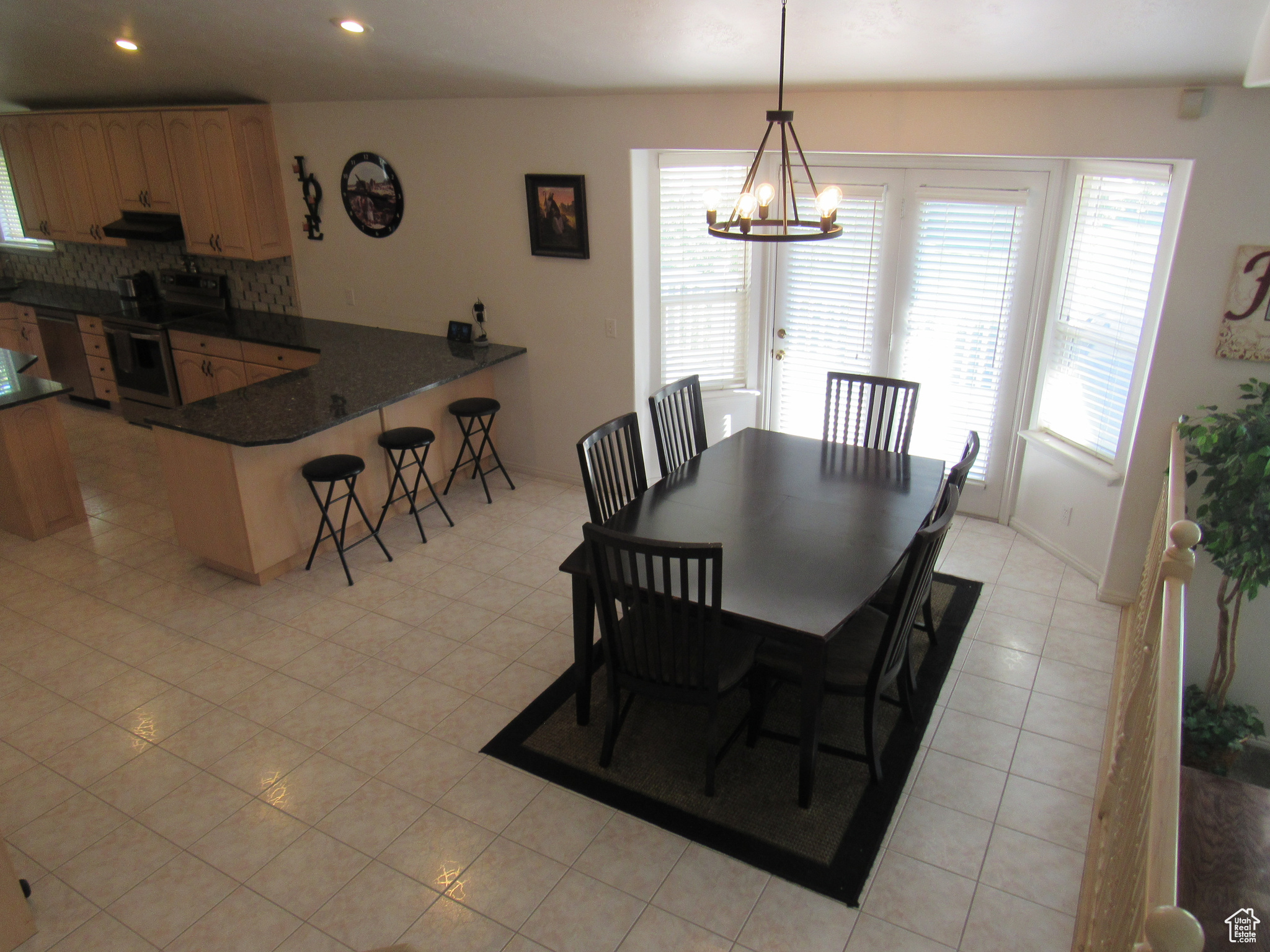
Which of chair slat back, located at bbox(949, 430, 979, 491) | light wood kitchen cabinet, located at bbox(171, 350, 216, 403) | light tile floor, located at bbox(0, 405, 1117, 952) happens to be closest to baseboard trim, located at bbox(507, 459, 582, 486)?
light tile floor, located at bbox(0, 405, 1117, 952)

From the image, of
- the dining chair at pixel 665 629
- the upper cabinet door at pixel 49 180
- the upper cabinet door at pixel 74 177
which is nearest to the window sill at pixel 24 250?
the upper cabinet door at pixel 49 180

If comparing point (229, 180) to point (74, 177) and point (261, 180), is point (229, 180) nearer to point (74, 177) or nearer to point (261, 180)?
point (261, 180)

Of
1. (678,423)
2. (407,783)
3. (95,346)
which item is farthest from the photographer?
(95,346)

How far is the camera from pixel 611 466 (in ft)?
11.8

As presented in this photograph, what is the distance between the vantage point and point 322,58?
13.9 ft

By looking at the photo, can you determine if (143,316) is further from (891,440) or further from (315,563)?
(891,440)

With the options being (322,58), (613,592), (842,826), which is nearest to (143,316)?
(322,58)

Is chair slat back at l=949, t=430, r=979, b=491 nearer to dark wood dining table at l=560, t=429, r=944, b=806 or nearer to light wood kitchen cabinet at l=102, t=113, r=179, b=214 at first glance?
dark wood dining table at l=560, t=429, r=944, b=806

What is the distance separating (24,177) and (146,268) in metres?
1.20

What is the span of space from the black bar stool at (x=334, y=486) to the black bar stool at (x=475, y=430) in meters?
0.75

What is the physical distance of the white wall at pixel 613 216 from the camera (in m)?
3.42

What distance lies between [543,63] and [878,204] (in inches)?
78.7

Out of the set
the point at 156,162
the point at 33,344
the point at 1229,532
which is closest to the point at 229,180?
the point at 156,162

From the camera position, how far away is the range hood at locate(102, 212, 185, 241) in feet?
19.7
